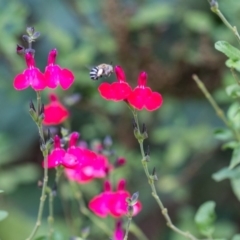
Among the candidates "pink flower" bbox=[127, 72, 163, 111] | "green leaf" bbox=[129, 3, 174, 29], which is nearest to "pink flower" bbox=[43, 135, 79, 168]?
"pink flower" bbox=[127, 72, 163, 111]

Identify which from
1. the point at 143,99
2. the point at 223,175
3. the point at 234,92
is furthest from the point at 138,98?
the point at 223,175

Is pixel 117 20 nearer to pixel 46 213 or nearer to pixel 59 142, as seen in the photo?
pixel 46 213

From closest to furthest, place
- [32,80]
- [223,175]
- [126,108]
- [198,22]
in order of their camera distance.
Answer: [32,80], [223,175], [198,22], [126,108]

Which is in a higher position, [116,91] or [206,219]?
[116,91]

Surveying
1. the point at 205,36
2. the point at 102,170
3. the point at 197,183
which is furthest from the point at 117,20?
the point at 102,170

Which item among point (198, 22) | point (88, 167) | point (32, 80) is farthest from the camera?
point (198, 22)

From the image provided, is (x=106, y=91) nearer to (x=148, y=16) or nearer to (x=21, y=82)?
(x=21, y=82)
